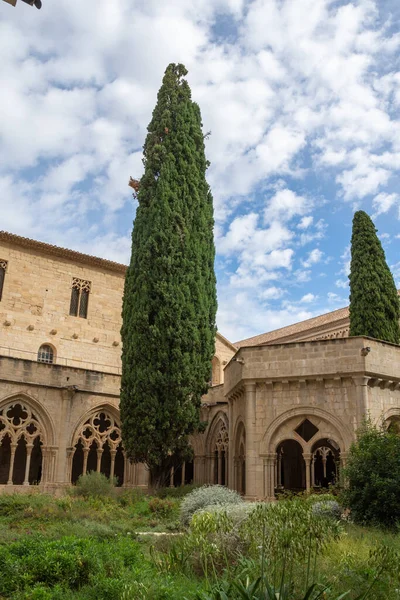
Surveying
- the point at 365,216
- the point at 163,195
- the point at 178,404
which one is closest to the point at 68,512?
the point at 178,404

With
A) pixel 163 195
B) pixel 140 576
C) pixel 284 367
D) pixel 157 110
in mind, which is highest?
pixel 157 110

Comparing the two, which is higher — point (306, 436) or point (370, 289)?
point (370, 289)

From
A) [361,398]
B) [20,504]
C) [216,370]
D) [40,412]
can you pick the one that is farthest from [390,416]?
[216,370]

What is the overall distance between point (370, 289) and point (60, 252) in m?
12.3

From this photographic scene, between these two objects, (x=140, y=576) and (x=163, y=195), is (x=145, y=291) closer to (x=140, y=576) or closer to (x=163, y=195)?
(x=163, y=195)

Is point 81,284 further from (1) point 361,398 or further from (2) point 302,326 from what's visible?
(2) point 302,326

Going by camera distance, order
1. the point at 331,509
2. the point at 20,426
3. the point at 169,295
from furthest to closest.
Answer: the point at 20,426 < the point at 169,295 < the point at 331,509

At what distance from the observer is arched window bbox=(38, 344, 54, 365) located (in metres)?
22.2

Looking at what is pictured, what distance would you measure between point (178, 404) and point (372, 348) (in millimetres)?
5286

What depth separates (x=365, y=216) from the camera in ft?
70.2

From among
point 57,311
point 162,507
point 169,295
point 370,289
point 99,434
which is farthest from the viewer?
point 57,311

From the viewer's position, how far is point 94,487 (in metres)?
14.5

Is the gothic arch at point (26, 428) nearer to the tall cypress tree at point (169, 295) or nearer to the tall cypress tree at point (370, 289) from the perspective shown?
the tall cypress tree at point (169, 295)

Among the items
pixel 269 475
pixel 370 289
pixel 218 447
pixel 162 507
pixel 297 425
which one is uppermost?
pixel 370 289
